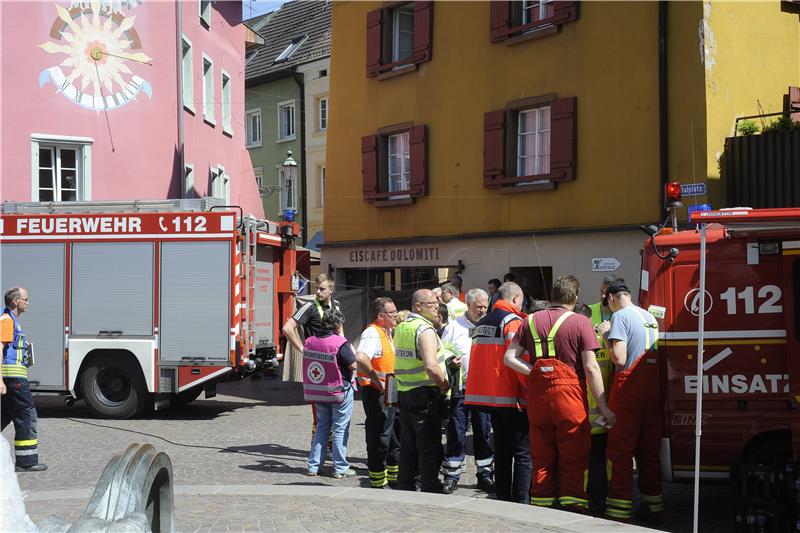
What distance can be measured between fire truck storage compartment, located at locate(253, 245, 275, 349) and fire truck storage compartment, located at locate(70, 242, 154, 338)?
5.05ft

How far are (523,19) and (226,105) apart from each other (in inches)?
482

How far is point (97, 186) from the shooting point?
2083 cm

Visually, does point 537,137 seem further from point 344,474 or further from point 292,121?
point 292,121

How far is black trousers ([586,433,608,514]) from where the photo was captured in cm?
762

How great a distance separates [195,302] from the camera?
46.7 ft

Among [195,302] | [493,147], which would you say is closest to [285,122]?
[493,147]

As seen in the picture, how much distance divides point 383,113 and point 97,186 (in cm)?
611

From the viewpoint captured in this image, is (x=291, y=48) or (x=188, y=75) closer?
(x=188, y=75)

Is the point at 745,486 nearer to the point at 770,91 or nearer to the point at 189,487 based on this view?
the point at 189,487

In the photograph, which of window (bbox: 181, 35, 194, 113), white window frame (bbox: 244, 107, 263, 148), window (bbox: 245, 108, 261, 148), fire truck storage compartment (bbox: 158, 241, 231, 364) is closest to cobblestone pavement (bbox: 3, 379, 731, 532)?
fire truck storage compartment (bbox: 158, 241, 231, 364)

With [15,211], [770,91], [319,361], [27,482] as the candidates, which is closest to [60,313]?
[15,211]

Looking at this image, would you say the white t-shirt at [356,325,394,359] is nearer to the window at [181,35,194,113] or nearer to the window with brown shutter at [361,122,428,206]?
the window with brown shutter at [361,122,428,206]

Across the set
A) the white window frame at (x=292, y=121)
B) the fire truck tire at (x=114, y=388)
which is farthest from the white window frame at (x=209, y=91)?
the fire truck tire at (x=114, y=388)

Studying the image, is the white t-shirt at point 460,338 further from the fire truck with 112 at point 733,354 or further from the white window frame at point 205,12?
the white window frame at point 205,12
